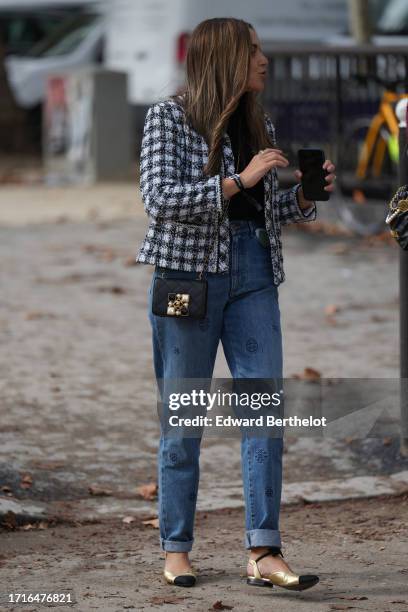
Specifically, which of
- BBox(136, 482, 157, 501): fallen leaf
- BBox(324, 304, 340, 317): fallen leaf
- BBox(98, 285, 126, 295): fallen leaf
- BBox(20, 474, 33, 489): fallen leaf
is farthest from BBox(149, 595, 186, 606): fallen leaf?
BBox(98, 285, 126, 295): fallen leaf

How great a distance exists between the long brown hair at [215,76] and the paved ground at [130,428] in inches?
55.3

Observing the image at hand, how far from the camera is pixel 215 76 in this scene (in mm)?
4629

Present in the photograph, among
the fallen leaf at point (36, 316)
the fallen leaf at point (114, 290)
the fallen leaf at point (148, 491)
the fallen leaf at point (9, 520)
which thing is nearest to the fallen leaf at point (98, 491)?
the fallen leaf at point (148, 491)

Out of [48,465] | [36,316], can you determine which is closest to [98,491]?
[48,465]

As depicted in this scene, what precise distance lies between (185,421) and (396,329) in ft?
14.3

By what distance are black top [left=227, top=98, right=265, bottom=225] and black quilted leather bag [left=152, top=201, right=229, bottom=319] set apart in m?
0.06

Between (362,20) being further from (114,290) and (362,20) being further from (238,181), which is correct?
(238,181)

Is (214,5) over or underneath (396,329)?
over

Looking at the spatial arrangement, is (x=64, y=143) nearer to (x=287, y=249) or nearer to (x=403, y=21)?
(x=403, y=21)

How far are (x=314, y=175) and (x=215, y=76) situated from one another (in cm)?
44

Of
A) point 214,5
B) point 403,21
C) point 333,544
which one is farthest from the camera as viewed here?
point 214,5

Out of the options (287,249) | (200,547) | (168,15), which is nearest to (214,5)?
(168,15)

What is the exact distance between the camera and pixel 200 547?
5305 millimetres

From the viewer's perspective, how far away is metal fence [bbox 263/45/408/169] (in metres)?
13.0
